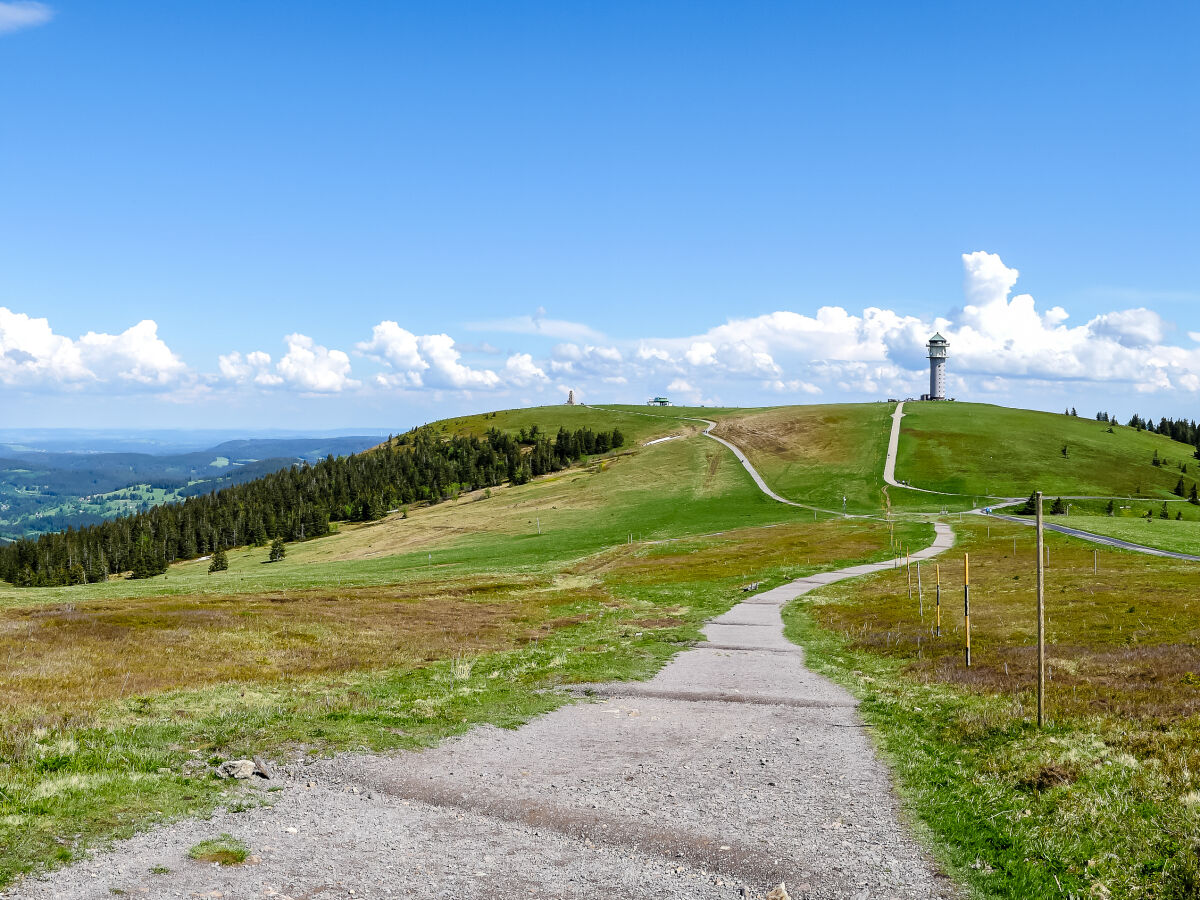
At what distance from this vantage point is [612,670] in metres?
30.3

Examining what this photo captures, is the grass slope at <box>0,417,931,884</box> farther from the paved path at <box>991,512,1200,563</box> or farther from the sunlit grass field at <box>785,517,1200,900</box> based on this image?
the paved path at <box>991,512,1200,563</box>

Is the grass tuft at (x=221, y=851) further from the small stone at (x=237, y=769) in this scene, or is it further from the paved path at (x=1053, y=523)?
the paved path at (x=1053, y=523)

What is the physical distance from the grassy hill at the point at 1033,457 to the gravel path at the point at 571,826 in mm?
132033

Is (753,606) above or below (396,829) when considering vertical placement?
below

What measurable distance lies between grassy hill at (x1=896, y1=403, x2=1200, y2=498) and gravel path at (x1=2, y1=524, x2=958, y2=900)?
132 m

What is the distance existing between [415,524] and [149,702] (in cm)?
12928

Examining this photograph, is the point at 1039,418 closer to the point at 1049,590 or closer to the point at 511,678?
the point at 1049,590

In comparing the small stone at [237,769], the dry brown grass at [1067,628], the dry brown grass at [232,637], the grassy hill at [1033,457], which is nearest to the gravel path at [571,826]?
the small stone at [237,769]

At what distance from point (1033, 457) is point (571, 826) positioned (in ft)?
551

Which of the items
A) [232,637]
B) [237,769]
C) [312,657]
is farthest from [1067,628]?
[232,637]

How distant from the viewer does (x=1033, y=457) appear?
154500 mm

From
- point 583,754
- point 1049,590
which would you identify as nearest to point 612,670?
point 583,754

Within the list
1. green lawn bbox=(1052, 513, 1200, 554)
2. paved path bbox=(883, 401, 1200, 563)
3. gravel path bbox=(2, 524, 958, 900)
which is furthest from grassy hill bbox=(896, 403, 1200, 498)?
gravel path bbox=(2, 524, 958, 900)

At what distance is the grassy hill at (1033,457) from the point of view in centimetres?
13788
